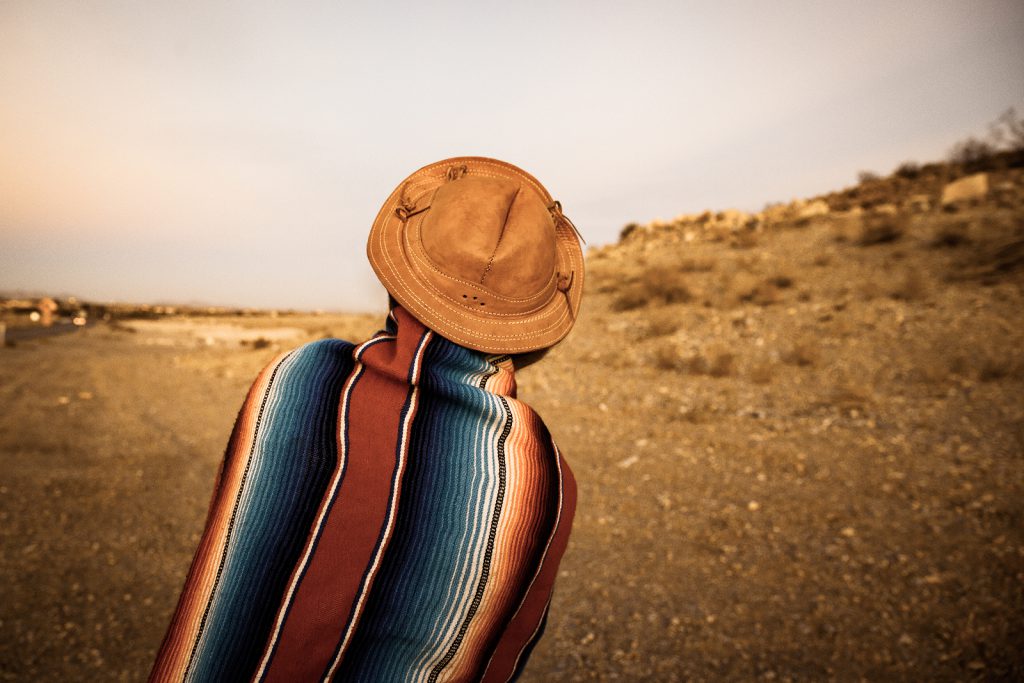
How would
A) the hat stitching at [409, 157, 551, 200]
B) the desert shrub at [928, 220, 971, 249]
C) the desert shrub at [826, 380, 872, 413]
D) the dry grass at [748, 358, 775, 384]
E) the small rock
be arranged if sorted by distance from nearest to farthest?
the hat stitching at [409, 157, 551, 200] < the small rock < the desert shrub at [826, 380, 872, 413] < the dry grass at [748, 358, 775, 384] < the desert shrub at [928, 220, 971, 249]

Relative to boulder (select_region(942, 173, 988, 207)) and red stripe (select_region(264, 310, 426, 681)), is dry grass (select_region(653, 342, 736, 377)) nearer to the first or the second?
red stripe (select_region(264, 310, 426, 681))

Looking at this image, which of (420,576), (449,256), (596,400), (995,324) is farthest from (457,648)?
(995,324)

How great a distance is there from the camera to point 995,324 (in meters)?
7.54

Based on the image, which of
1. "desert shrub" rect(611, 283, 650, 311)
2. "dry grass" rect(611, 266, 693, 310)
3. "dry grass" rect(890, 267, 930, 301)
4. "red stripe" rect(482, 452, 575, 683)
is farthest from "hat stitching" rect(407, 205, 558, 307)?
"desert shrub" rect(611, 283, 650, 311)

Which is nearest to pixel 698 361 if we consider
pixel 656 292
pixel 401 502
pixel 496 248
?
pixel 656 292

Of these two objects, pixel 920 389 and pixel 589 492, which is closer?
pixel 589 492

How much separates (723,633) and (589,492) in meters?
1.93

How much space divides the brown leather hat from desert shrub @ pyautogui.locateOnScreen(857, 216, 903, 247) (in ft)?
46.3

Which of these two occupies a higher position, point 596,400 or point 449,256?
point 449,256

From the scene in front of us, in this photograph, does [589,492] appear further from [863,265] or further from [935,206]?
[935,206]

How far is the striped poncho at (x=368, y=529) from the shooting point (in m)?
1.08

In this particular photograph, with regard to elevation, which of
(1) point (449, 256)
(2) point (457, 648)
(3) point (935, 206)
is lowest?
(2) point (457, 648)

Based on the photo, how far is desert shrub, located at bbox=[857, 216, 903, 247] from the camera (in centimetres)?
1212

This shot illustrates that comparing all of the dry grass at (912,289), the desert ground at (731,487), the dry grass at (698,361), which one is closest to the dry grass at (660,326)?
the desert ground at (731,487)
